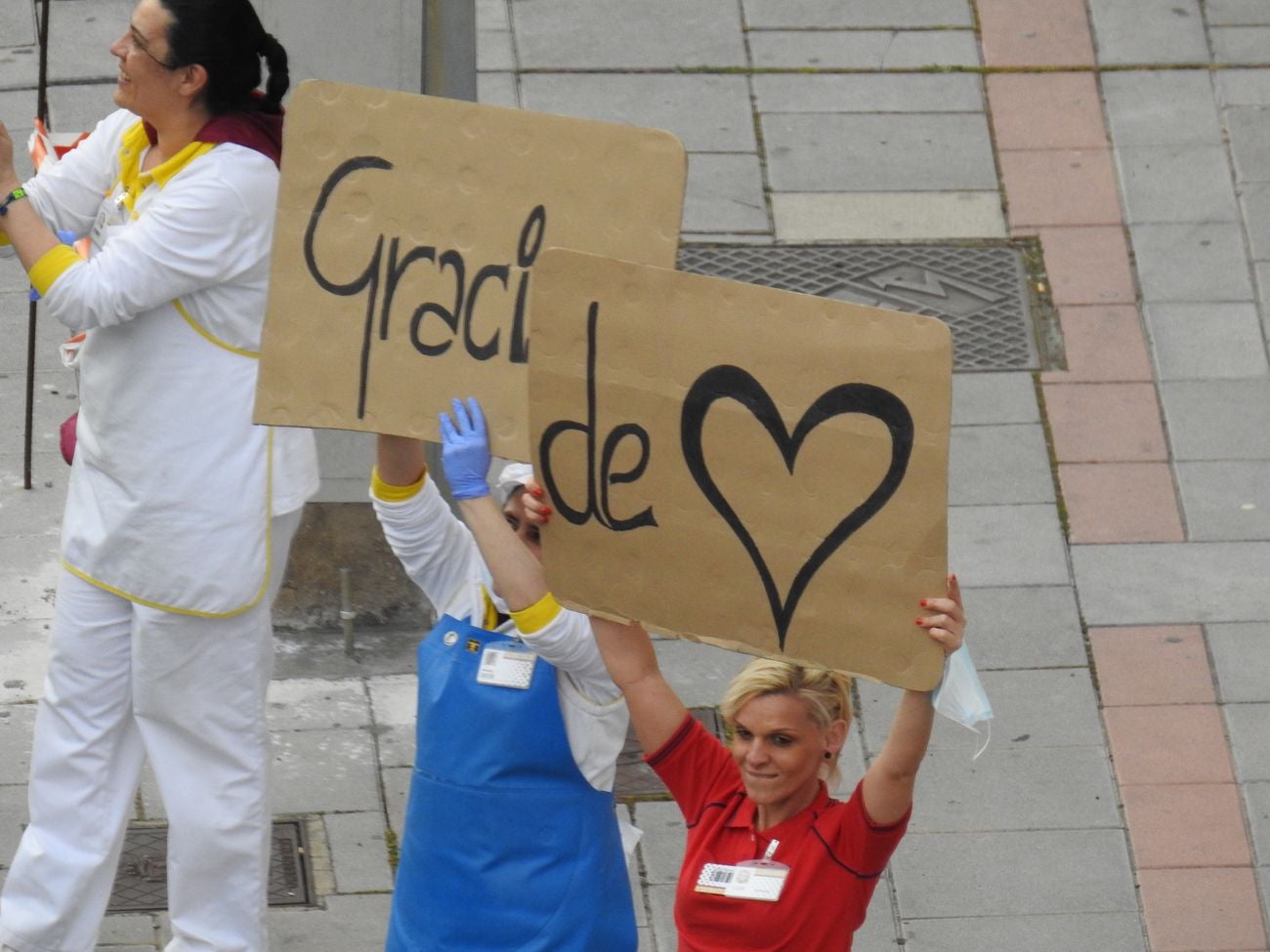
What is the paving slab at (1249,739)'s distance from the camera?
22.1 feet

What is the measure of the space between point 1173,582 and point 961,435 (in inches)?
36.7

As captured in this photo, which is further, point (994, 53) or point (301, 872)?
point (994, 53)

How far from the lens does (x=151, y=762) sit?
507 centimetres

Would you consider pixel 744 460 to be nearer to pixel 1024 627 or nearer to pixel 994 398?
pixel 1024 627

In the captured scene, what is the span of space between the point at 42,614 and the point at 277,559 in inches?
89.4

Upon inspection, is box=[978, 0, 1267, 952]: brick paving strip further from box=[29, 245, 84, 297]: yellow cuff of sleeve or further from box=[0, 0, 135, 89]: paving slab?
box=[0, 0, 135, 89]: paving slab

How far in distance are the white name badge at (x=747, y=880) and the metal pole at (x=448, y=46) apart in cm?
315

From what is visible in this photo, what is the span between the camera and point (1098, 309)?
27.8 ft

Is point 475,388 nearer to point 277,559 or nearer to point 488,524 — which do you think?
point 488,524

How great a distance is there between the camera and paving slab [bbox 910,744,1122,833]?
257 inches

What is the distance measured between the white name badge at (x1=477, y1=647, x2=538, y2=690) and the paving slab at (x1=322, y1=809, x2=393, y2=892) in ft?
5.89

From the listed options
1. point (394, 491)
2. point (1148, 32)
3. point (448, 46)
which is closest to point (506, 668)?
point (394, 491)

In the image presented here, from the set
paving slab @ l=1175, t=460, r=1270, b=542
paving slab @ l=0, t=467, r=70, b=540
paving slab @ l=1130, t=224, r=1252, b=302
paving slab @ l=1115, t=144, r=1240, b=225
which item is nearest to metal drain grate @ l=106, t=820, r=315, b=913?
paving slab @ l=0, t=467, r=70, b=540

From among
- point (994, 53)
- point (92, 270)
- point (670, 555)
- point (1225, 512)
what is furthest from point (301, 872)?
point (994, 53)
